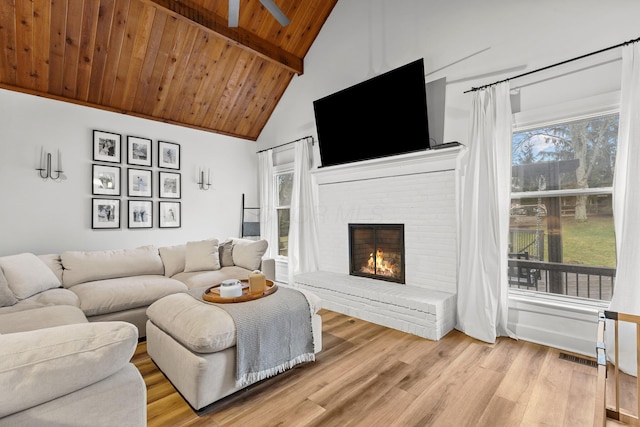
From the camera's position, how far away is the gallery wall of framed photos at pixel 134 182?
397 cm

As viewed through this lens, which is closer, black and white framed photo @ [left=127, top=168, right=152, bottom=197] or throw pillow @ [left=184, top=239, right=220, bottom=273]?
throw pillow @ [left=184, top=239, right=220, bottom=273]

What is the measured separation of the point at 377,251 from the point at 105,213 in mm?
3567

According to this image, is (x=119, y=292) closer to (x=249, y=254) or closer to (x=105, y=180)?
(x=249, y=254)

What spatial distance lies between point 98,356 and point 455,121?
11.0ft

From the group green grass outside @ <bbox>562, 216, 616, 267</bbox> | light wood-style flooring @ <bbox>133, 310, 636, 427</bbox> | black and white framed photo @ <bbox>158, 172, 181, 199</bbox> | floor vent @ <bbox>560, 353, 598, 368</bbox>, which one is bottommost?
light wood-style flooring @ <bbox>133, 310, 636, 427</bbox>

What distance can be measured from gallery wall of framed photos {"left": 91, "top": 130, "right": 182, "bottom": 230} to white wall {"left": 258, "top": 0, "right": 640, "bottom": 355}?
278 cm

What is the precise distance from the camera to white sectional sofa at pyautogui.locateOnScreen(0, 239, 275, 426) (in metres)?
0.92

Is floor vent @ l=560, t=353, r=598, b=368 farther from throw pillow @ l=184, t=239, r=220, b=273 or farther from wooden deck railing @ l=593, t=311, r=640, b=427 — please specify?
throw pillow @ l=184, t=239, r=220, b=273

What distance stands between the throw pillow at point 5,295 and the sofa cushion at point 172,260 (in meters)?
1.40

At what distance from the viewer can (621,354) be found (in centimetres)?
216

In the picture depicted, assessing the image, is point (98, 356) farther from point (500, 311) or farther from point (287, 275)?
point (287, 275)

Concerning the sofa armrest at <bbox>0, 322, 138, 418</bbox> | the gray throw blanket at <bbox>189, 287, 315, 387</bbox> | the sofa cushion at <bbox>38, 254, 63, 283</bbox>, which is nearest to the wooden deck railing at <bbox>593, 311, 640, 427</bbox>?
the gray throw blanket at <bbox>189, 287, 315, 387</bbox>

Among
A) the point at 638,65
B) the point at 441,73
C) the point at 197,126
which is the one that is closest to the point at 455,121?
the point at 441,73

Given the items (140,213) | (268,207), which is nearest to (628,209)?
(268,207)
